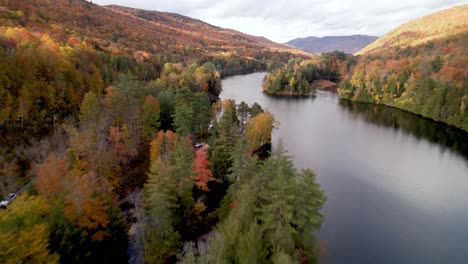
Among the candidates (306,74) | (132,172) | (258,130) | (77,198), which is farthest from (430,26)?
(77,198)

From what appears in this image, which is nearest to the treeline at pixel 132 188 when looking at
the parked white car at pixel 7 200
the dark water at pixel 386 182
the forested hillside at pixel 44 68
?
the parked white car at pixel 7 200

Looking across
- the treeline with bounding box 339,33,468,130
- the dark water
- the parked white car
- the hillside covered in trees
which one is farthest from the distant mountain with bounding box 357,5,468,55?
the parked white car

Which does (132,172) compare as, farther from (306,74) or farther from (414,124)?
(306,74)

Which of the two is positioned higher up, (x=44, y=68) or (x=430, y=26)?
→ (x=430, y=26)

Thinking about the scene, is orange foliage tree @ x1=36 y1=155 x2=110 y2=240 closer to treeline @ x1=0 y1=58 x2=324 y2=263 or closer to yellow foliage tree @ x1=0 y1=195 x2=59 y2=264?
treeline @ x1=0 y1=58 x2=324 y2=263

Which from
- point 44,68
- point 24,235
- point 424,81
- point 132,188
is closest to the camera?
point 24,235

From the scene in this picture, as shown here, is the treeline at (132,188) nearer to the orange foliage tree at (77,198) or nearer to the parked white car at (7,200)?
the orange foliage tree at (77,198)
